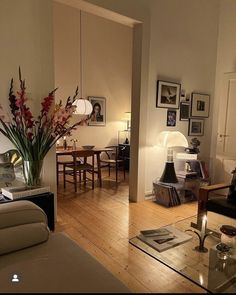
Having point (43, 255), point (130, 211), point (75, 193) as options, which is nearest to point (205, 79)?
point (130, 211)

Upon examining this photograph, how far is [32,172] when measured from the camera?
2.10 metres

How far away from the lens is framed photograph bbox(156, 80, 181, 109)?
3.48 m

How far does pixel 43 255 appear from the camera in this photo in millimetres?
1218

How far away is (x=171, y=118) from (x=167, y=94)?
1.27 ft

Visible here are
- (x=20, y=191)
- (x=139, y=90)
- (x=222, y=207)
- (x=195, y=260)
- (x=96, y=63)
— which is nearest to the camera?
(x=195, y=260)

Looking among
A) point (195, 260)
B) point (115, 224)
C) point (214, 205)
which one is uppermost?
point (214, 205)

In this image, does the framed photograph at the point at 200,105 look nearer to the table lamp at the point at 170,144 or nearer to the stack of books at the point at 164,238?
the table lamp at the point at 170,144

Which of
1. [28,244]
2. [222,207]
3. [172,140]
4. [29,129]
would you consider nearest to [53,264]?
[28,244]

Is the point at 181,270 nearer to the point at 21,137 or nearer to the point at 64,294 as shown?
the point at 64,294

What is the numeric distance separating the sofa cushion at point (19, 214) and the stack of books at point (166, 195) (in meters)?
2.12

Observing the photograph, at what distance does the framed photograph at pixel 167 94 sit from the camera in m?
3.48

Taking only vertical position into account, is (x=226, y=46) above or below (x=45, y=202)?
above

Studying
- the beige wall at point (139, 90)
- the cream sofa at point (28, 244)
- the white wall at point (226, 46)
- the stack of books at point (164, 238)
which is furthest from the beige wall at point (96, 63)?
the cream sofa at point (28, 244)

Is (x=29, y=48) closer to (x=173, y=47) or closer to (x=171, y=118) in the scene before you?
(x=173, y=47)
